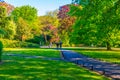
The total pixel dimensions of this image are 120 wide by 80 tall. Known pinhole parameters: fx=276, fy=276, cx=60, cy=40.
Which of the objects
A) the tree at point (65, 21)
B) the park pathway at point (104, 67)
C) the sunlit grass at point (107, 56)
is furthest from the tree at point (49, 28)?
the park pathway at point (104, 67)

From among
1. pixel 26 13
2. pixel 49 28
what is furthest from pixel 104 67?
pixel 26 13

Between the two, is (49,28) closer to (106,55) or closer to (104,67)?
(106,55)

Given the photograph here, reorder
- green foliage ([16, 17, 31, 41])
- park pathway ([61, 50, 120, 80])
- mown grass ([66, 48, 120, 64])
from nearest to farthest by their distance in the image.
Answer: park pathway ([61, 50, 120, 80]), mown grass ([66, 48, 120, 64]), green foliage ([16, 17, 31, 41])

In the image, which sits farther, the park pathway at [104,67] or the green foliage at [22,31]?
the green foliage at [22,31]

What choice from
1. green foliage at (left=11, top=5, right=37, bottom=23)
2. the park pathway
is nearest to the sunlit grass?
the park pathway

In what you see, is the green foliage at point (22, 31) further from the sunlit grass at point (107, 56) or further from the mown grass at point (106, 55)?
the sunlit grass at point (107, 56)

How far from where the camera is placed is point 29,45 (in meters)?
74.6

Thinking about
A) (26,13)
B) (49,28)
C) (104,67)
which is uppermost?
(26,13)

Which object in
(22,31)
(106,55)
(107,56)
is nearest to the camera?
(107,56)

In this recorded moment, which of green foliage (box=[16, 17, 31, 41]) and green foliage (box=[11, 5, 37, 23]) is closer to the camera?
green foliage (box=[16, 17, 31, 41])

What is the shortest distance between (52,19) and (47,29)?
10.8 meters

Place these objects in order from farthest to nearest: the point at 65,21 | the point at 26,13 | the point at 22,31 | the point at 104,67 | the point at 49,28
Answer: the point at 26,13 → the point at 49,28 → the point at 22,31 → the point at 65,21 → the point at 104,67

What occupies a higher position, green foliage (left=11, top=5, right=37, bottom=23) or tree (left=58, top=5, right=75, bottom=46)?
green foliage (left=11, top=5, right=37, bottom=23)

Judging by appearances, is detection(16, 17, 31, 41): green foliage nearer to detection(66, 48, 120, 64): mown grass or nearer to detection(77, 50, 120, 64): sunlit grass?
detection(66, 48, 120, 64): mown grass
